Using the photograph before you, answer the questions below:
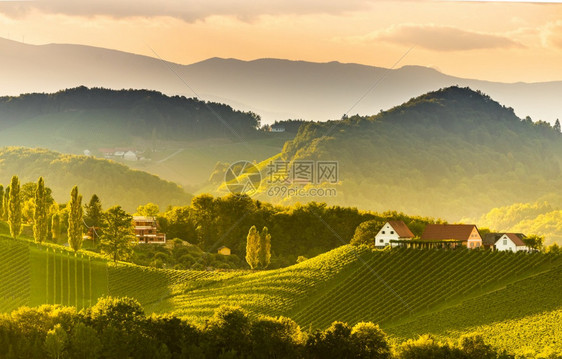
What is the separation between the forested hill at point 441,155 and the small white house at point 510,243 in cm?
1458

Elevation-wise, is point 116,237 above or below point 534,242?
above

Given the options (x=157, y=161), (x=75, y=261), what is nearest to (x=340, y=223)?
(x=75, y=261)

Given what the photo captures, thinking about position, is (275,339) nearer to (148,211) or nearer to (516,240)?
(516,240)

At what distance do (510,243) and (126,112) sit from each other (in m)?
53.7

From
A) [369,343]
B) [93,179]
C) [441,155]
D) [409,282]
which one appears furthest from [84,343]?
[93,179]

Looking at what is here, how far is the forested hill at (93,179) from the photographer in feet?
244

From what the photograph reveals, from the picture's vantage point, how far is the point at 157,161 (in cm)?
8706

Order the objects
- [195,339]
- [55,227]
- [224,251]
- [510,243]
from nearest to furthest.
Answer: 1. [195,339]
2. [510,243]
3. [55,227]
4. [224,251]

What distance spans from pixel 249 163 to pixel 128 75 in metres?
18.7

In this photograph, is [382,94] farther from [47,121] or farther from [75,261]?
[47,121]

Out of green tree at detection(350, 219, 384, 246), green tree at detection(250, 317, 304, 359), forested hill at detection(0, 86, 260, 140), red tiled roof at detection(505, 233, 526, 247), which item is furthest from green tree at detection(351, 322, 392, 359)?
forested hill at detection(0, 86, 260, 140)

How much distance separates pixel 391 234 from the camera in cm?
4834

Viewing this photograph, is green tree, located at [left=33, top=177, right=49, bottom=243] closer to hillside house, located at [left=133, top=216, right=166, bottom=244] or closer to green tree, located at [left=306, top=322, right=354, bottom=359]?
hillside house, located at [left=133, top=216, right=166, bottom=244]

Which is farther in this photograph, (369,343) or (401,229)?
(401,229)
